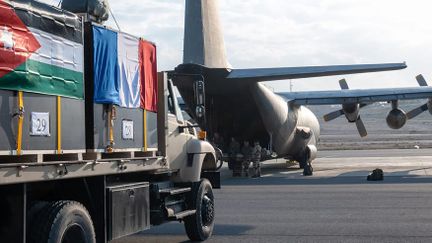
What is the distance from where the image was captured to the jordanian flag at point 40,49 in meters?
6.48

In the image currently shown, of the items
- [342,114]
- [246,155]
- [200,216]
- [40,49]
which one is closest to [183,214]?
[200,216]

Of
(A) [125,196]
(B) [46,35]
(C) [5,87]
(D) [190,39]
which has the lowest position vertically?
(A) [125,196]

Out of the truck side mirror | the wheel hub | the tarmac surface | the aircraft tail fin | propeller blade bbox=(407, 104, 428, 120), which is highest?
the aircraft tail fin

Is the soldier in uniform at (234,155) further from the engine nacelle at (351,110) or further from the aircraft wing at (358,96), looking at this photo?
the engine nacelle at (351,110)

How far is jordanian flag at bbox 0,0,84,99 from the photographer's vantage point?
6.48 meters

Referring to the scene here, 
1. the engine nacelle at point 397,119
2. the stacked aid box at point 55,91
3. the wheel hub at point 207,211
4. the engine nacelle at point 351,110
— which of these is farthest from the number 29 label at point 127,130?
the engine nacelle at point 351,110

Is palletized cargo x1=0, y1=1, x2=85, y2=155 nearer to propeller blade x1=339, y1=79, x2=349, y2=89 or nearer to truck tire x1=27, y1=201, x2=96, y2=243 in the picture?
truck tire x1=27, y1=201, x2=96, y2=243

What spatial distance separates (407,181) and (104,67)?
1780cm

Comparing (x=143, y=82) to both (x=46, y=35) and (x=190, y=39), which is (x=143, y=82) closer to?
(x=46, y=35)

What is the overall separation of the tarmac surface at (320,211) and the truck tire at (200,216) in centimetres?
26

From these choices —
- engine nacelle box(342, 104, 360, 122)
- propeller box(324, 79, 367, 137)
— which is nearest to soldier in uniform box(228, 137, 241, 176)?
engine nacelle box(342, 104, 360, 122)

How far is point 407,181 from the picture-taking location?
2375 cm

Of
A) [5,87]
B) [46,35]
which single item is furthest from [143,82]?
[5,87]

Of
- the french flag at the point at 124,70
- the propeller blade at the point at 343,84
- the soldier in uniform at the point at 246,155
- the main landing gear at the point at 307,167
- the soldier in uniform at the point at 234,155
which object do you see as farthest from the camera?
the propeller blade at the point at 343,84
